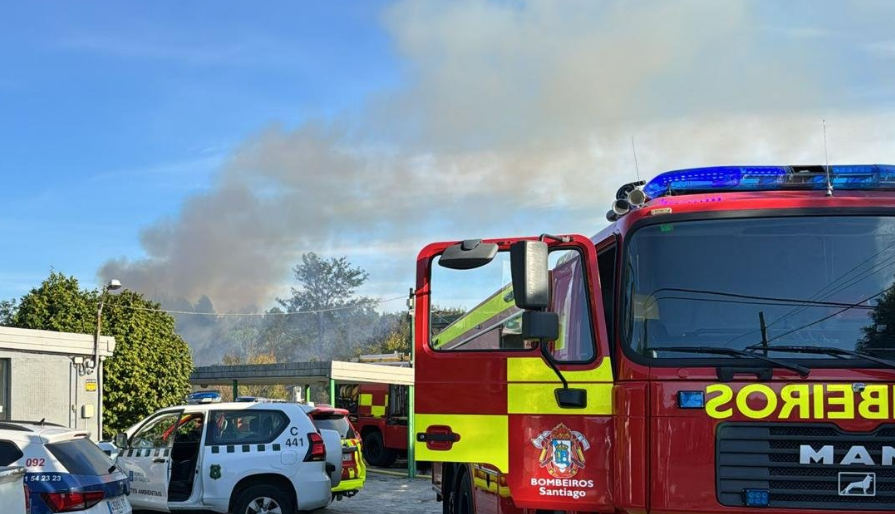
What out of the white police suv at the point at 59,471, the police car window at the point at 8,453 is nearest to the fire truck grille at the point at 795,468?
the white police suv at the point at 59,471

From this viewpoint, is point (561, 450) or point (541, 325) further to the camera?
point (561, 450)

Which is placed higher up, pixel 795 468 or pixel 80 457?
pixel 795 468

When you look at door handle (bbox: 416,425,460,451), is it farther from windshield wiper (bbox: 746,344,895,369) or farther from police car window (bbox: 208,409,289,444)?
police car window (bbox: 208,409,289,444)

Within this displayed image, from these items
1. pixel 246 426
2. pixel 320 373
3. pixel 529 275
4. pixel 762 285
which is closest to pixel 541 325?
pixel 529 275

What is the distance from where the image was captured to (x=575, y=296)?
5.60 meters

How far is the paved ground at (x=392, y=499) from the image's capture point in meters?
15.1

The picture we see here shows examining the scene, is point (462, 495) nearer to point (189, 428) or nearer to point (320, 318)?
point (189, 428)

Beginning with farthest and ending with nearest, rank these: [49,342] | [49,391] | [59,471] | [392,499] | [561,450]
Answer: [49,391]
[49,342]
[392,499]
[59,471]
[561,450]

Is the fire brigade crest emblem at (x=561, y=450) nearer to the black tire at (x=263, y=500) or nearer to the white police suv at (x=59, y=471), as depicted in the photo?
the white police suv at (x=59, y=471)

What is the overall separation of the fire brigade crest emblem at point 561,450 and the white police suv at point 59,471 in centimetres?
425

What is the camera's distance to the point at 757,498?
4551 millimetres

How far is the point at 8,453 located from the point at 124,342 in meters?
23.8

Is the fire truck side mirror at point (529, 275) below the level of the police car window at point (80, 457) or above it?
above

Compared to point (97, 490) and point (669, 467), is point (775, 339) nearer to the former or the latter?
point (669, 467)
